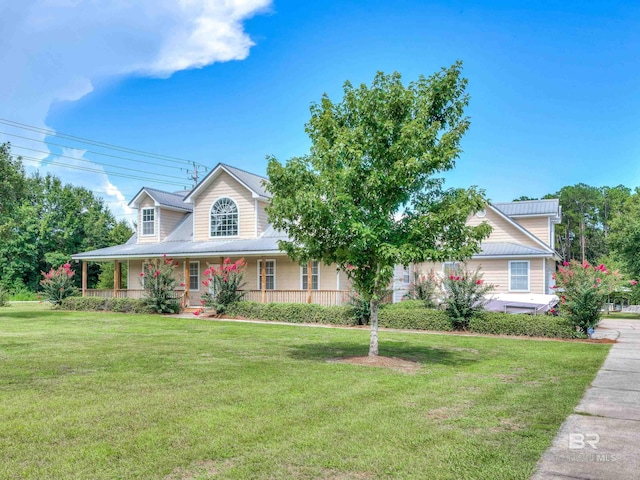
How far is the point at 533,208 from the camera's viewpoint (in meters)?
26.6

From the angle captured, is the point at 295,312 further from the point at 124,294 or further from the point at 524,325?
the point at 124,294

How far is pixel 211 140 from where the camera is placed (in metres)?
35.2

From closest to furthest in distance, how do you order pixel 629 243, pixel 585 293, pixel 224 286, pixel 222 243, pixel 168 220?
pixel 585 293 < pixel 224 286 < pixel 222 243 < pixel 629 243 < pixel 168 220

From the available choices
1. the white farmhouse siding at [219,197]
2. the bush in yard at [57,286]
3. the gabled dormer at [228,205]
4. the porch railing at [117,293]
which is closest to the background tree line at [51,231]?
the bush in yard at [57,286]

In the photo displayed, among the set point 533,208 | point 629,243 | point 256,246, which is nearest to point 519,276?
point 533,208

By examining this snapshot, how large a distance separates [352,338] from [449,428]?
8.54 meters

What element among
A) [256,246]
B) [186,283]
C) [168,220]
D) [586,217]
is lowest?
[186,283]

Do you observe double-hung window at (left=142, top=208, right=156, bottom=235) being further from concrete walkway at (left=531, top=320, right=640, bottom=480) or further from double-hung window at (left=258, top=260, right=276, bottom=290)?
concrete walkway at (left=531, top=320, right=640, bottom=480)

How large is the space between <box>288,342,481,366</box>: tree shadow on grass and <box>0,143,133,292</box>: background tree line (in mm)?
35440

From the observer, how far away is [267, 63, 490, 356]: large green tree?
28.7 ft

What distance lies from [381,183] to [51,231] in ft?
147

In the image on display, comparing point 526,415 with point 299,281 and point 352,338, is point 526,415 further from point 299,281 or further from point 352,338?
point 299,281

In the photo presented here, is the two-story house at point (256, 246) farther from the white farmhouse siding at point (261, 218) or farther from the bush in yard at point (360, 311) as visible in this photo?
the bush in yard at point (360, 311)

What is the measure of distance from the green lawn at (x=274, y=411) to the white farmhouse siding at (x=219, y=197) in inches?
525
